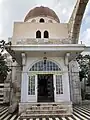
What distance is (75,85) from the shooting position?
12000 millimetres

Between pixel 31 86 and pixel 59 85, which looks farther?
pixel 59 85

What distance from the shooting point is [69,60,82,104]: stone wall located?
11.5 metres

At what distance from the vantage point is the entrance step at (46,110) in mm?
6490

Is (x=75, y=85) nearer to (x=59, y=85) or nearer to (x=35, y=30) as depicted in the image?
(x=59, y=85)

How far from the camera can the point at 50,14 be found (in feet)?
47.5

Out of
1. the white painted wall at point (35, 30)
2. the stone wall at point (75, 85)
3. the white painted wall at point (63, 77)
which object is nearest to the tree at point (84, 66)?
the stone wall at point (75, 85)

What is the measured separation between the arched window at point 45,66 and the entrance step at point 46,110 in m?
1.82

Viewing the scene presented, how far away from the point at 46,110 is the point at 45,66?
224 centimetres

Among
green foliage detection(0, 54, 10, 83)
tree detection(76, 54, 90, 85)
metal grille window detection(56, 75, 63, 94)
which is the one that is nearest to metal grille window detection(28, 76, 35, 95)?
metal grille window detection(56, 75, 63, 94)

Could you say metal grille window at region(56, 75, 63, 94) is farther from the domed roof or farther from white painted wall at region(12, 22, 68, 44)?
the domed roof

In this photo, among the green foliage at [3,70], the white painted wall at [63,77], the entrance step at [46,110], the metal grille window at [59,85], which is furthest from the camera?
the green foliage at [3,70]

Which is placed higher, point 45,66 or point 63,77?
point 45,66

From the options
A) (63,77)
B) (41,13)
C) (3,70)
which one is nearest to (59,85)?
→ (63,77)

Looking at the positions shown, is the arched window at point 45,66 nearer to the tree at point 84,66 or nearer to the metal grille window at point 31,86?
the metal grille window at point 31,86
